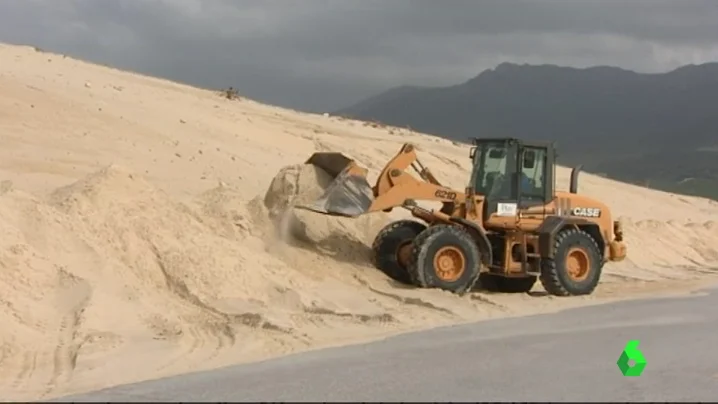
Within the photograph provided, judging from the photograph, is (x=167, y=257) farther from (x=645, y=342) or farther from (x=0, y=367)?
(x=645, y=342)

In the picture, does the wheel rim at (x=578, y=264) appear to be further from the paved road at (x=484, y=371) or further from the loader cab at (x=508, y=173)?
the paved road at (x=484, y=371)

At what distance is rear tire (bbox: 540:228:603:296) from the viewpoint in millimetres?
17703

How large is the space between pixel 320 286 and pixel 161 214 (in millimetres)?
2843

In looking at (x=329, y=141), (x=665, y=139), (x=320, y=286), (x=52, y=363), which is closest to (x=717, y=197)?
(x=329, y=141)

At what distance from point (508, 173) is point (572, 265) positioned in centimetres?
213

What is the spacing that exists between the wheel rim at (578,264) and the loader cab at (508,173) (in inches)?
44.4

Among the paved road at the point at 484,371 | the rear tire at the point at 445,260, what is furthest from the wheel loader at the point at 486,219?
the paved road at the point at 484,371

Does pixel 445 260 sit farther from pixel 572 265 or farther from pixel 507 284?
pixel 572 265

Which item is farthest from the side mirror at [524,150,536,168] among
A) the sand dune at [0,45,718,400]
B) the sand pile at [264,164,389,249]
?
the sand pile at [264,164,389,249]

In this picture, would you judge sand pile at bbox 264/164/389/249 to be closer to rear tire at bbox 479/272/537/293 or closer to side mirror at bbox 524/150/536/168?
rear tire at bbox 479/272/537/293

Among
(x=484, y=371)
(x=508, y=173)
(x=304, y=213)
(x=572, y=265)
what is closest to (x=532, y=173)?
(x=508, y=173)

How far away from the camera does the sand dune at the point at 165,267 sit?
11789 mm

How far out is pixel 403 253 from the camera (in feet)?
58.2

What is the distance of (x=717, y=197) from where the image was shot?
7250cm
